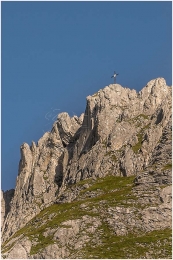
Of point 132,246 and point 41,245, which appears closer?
point 132,246

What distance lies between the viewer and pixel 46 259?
190 meters

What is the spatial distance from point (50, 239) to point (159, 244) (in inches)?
991

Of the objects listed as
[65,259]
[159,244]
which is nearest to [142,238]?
[159,244]

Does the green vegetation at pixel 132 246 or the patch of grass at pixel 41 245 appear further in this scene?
the patch of grass at pixel 41 245

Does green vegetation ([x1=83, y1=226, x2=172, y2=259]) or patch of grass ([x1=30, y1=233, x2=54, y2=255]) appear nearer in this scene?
green vegetation ([x1=83, y1=226, x2=172, y2=259])

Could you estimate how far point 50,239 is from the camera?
19888 cm

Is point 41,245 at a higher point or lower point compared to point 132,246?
higher

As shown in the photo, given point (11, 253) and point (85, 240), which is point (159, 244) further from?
point (11, 253)

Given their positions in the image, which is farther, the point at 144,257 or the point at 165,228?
the point at 165,228

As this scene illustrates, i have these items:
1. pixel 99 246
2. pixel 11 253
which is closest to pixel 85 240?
pixel 99 246

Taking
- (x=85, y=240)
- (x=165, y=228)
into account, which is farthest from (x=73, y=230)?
(x=165, y=228)

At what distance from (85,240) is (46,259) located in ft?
33.9

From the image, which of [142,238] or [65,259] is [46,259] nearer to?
[65,259]

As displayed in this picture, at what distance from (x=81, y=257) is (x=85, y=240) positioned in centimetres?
890
